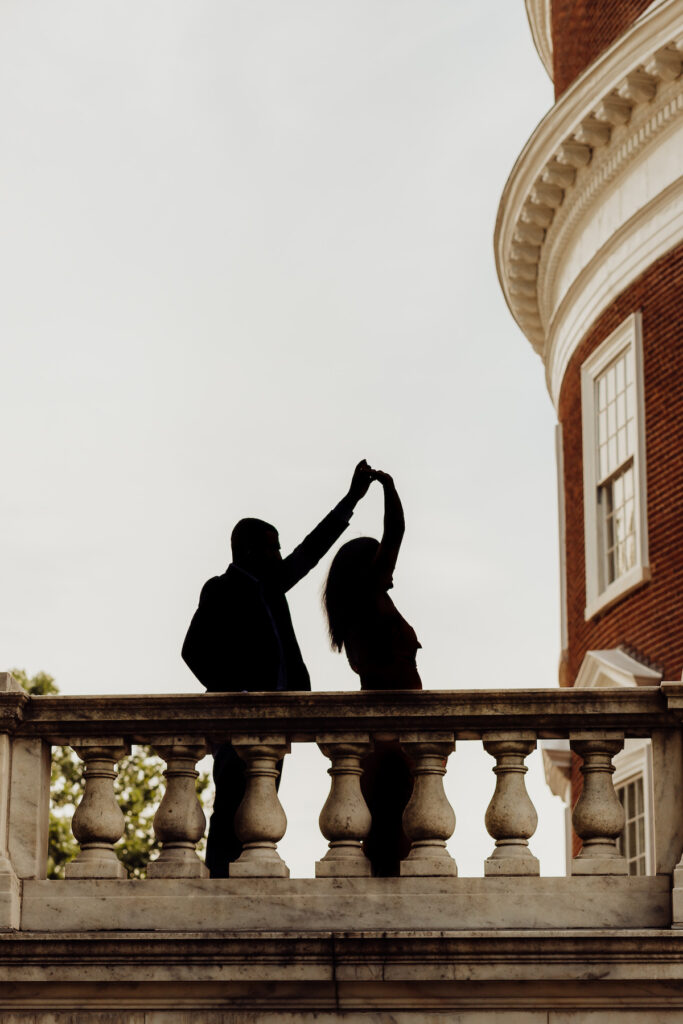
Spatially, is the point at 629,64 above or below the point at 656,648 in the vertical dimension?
above

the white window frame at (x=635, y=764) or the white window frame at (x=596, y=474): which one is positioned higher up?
the white window frame at (x=596, y=474)

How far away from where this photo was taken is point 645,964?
7.39 metres

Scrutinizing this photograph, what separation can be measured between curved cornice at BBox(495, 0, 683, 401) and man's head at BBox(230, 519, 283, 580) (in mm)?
10387

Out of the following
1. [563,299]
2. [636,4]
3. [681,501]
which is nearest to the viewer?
[681,501]

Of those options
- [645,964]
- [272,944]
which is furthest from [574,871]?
[272,944]

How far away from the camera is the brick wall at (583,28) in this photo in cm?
1920

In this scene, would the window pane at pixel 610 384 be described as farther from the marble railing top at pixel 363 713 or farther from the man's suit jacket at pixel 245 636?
the marble railing top at pixel 363 713

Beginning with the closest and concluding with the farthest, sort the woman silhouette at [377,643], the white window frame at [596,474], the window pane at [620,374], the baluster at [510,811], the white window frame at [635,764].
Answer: the baluster at [510,811] → the woman silhouette at [377,643] → the white window frame at [635,764] → the white window frame at [596,474] → the window pane at [620,374]

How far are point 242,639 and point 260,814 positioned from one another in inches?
34.7

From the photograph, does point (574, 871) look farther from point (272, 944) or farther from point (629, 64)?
point (629, 64)

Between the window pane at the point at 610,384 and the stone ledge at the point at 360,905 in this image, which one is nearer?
the stone ledge at the point at 360,905

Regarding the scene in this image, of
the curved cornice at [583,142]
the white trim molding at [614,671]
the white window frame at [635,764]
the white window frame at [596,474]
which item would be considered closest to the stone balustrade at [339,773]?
the white trim molding at [614,671]

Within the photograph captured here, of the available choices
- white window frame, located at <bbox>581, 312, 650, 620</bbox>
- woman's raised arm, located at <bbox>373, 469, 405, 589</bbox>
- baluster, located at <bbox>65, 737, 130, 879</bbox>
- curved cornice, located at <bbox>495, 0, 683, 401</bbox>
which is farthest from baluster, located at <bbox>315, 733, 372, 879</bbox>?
curved cornice, located at <bbox>495, 0, 683, 401</bbox>

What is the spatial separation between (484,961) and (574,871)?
1.96 feet
